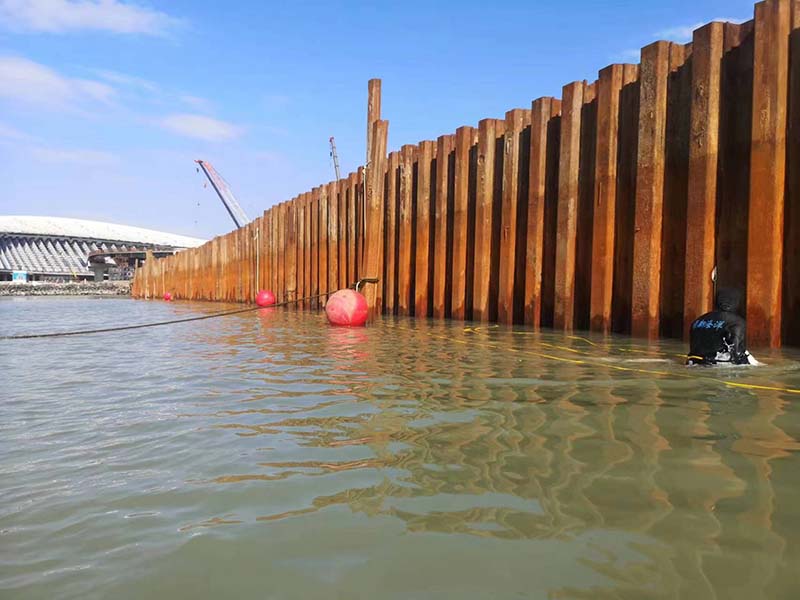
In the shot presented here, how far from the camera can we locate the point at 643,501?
252 centimetres

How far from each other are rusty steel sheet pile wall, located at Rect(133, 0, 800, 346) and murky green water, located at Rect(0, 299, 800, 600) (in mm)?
2471

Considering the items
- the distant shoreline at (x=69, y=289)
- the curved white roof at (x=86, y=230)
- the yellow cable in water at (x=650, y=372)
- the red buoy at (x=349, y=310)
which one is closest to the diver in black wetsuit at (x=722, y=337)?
the yellow cable in water at (x=650, y=372)

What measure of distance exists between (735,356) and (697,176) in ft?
9.27

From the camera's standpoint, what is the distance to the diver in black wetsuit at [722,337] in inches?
231

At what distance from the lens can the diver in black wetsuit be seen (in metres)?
5.88

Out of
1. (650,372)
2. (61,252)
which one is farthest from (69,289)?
(650,372)

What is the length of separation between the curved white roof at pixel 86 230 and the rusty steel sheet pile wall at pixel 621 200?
4364 inches

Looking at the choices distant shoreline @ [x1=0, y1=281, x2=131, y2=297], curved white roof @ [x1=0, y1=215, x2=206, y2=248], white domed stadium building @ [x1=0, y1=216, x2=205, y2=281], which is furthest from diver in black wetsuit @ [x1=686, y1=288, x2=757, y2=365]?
curved white roof @ [x1=0, y1=215, x2=206, y2=248]

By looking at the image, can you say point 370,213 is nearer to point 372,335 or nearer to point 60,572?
point 372,335

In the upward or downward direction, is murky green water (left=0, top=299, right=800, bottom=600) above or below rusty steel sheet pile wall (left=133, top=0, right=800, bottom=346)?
below

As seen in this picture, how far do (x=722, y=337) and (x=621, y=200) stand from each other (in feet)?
12.2

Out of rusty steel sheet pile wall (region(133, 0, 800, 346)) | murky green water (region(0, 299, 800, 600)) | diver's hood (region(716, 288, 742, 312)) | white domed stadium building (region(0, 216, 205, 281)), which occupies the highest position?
white domed stadium building (region(0, 216, 205, 281))

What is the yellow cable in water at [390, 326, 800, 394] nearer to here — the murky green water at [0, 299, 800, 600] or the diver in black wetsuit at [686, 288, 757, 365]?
the murky green water at [0, 299, 800, 600]

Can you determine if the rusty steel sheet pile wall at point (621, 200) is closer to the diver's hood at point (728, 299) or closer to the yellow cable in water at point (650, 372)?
the diver's hood at point (728, 299)
